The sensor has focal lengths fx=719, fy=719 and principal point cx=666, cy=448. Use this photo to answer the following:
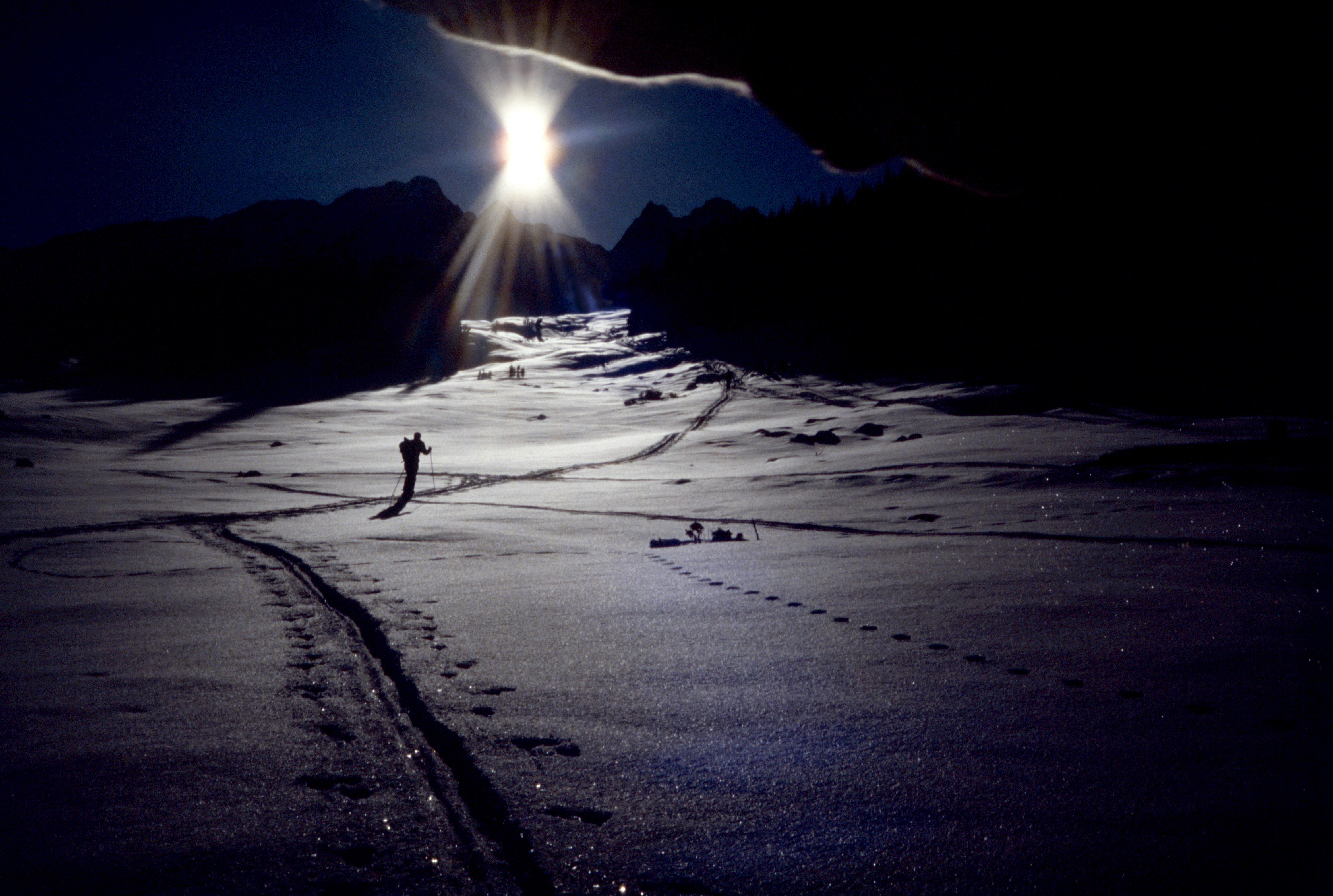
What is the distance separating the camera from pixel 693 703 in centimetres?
250

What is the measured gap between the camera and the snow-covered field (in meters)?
1.59

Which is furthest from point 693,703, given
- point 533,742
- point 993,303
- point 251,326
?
point 251,326

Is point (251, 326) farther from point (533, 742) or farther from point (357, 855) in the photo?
point (357, 855)

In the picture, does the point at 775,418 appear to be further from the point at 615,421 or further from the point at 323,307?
the point at 323,307

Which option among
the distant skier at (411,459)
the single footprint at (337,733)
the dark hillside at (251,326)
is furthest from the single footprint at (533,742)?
the dark hillside at (251,326)

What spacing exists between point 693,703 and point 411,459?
925 cm

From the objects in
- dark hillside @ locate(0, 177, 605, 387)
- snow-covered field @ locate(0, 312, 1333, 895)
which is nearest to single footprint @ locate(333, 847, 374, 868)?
snow-covered field @ locate(0, 312, 1333, 895)

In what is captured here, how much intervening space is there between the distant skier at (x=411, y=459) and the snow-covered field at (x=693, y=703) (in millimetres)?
3443

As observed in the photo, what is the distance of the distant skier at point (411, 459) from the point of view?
10.6 metres

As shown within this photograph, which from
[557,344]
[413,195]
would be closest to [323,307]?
[557,344]

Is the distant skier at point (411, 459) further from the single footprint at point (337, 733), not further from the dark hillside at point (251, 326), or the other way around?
the dark hillside at point (251, 326)

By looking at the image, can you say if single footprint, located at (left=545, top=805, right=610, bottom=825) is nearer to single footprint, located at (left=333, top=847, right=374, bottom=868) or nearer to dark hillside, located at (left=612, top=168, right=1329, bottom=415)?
single footprint, located at (left=333, top=847, right=374, bottom=868)

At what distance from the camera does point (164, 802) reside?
1.85 metres

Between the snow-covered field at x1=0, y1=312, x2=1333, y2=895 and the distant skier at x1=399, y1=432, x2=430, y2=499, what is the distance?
136 inches
